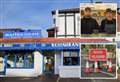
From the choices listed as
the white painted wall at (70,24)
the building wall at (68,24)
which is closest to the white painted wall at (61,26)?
the building wall at (68,24)

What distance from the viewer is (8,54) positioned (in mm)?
43938

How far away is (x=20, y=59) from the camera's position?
144 ft

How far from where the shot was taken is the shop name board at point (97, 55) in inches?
971

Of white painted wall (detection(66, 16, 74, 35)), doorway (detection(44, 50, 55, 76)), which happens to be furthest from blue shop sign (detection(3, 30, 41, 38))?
white painted wall (detection(66, 16, 74, 35))

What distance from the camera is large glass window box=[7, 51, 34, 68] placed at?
143 ft

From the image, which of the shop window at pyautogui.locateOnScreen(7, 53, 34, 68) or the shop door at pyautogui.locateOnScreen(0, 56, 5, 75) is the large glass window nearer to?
the shop window at pyautogui.locateOnScreen(7, 53, 34, 68)

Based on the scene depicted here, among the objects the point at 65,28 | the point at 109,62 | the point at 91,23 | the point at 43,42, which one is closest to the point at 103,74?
the point at 109,62

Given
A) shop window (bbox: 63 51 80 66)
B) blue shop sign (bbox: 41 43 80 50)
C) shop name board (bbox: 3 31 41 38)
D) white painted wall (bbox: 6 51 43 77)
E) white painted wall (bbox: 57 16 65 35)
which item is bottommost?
white painted wall (bbox: 6 51 43 77)

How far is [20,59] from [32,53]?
1.34 m

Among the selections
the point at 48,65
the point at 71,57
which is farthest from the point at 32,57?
the point at 71,57

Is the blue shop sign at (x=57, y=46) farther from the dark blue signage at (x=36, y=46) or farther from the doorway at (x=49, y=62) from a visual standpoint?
the doorway at (x=49, y=62)

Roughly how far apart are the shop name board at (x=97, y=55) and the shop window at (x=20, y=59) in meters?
18.8

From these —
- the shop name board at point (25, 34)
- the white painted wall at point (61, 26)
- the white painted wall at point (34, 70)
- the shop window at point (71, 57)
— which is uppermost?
the white painted wall at point (61, 26)

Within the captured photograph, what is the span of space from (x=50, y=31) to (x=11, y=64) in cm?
738
